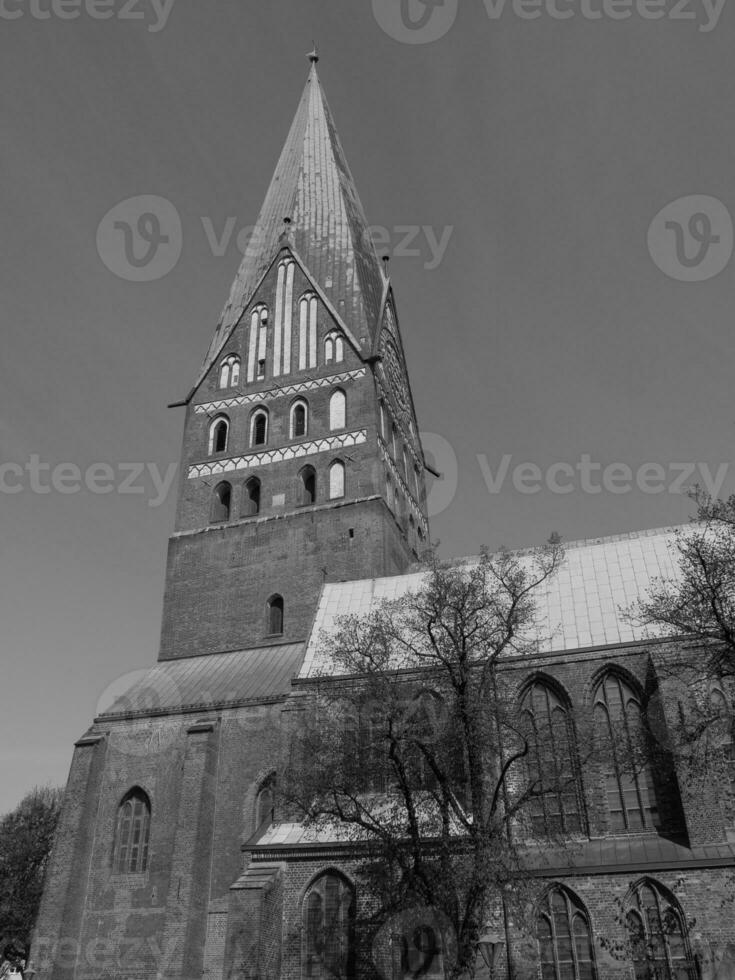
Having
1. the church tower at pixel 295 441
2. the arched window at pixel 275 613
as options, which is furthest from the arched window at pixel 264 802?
the arched window at pixel 275 613

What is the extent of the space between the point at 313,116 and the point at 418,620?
3427cm

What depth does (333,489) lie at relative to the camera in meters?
32.2

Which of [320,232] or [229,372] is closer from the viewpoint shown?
[229,372]

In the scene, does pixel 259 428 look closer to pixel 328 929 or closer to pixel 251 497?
pixel 251 497

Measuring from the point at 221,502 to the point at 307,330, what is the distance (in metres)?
8.15

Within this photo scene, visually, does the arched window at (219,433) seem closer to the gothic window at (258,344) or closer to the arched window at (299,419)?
the gothic window at (258,344)

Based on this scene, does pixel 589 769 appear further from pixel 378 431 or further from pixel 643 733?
pixel 378 431

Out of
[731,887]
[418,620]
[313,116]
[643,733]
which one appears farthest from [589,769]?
[313,116]

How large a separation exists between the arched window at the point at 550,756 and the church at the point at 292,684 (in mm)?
127

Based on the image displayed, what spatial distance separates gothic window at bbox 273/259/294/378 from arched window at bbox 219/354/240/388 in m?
1.76

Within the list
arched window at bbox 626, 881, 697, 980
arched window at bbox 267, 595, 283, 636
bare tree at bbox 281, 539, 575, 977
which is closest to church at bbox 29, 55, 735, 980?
arched window at bbox 626, 881, 697, 980

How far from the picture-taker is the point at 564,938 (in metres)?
18.1

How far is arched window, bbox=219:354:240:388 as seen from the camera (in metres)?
36.6

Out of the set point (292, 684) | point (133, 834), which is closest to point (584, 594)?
point (292, 684)
